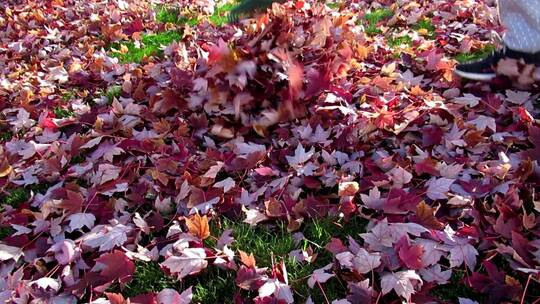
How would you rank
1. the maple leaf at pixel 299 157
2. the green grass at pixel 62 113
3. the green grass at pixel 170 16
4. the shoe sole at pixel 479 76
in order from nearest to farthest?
the maple leaf at pixel 299 157, the shoe sole at pixel 479 76, the green grass at pixel 62 113, the green grass at pixel 170 16

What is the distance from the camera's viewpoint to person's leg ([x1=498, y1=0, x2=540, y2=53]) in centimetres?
254

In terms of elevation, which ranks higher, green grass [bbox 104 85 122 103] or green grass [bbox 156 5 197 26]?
green grass [bbox 104 85 122 103]

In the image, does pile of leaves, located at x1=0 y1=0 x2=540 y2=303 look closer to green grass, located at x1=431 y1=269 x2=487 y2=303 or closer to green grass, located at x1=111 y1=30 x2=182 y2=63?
Answer: green grass, located at x1=431 y1=269 x2=487 y2=303

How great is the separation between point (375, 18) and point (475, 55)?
1105 mm

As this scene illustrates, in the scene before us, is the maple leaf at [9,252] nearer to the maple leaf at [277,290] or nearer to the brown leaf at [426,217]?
the maple leaf at [277,290]

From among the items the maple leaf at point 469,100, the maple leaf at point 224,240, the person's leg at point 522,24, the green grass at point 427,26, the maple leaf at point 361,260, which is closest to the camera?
the maple leaf at point 361,260

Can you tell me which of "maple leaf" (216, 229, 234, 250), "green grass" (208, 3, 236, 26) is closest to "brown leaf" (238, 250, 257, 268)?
"maple leaf" (216, 229, 234, 250)

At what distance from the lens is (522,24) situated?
2592 millimetres

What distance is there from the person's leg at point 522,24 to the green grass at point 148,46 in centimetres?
234

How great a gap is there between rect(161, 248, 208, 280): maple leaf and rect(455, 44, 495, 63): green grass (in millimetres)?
2216

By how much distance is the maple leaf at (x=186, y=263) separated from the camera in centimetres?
187

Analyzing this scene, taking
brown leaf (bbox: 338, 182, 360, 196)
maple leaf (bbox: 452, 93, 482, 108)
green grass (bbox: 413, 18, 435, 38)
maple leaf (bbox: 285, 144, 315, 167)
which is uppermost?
maple leaf (bbox: 285, 144, 315, 167)

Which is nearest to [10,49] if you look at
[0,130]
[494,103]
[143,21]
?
[143,21]

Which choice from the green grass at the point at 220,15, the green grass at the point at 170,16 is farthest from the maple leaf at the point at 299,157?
the green grass at the point at 170,16
